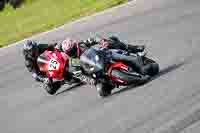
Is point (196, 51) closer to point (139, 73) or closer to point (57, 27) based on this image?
point (139, 73)

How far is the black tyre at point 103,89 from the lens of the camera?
575 inches

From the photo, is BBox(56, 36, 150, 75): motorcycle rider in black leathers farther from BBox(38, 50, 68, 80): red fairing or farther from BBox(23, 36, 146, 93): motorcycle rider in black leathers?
BBox(38, 50, 68, 80): red fairing

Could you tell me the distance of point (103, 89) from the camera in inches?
574

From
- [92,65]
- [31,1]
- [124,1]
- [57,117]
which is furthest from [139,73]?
[31,1]

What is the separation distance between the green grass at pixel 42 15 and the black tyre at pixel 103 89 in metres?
11.4

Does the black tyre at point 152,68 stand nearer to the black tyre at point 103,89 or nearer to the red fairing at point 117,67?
the red fairing at point 117,67

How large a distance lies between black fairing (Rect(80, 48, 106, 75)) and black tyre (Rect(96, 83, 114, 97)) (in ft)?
1.07

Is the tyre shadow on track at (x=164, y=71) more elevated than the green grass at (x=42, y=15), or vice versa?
the tyre shadow on track at (x=164, y=71)

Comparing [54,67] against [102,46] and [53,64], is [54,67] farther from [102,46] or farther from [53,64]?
[102,46]

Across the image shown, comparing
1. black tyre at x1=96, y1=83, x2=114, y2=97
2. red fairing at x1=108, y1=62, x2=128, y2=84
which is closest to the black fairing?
red fairing at x1=108, y1=62, x2=128, y2=84

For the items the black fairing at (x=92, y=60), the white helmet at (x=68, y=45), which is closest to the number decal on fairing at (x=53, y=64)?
the white helmet at (x=68, y=45)

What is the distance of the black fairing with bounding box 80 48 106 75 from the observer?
1473 cm

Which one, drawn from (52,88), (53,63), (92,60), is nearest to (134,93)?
(92,60)

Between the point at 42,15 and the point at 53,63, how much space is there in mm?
13280
